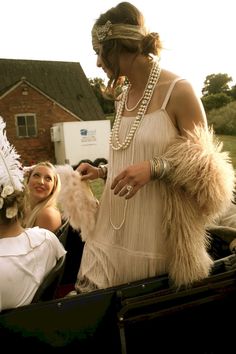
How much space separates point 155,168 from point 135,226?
12.9 inches

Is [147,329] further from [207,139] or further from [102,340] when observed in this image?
[207,139]

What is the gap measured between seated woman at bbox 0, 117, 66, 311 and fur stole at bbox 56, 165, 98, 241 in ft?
0.60

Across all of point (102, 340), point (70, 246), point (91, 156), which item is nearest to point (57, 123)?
point (91, 156)

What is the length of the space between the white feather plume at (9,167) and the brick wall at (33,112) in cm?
1949

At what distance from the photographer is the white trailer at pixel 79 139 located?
20.4 meters

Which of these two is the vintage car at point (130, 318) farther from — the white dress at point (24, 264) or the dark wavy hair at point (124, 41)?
the dark wavy hair at point (124, 41)

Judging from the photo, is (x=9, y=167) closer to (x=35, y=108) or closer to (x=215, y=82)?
(x=35, y=108)

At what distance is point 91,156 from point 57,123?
2731mm

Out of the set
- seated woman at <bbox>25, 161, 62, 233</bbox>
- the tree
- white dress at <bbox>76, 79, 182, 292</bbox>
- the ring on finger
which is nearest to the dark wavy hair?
white dress at <bbox>76, 79, 182, 292</bbox>

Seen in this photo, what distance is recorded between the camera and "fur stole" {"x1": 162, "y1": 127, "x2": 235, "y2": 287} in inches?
58.8

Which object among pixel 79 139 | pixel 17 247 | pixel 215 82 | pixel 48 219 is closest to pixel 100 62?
pixel 17 247

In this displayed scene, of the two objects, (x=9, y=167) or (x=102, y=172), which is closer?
(x=9, y=167)

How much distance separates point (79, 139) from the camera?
20.5 meters

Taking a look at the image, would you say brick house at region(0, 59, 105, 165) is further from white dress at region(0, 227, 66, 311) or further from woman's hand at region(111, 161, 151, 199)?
woman's hand at region(111, 161, 151, 199)
